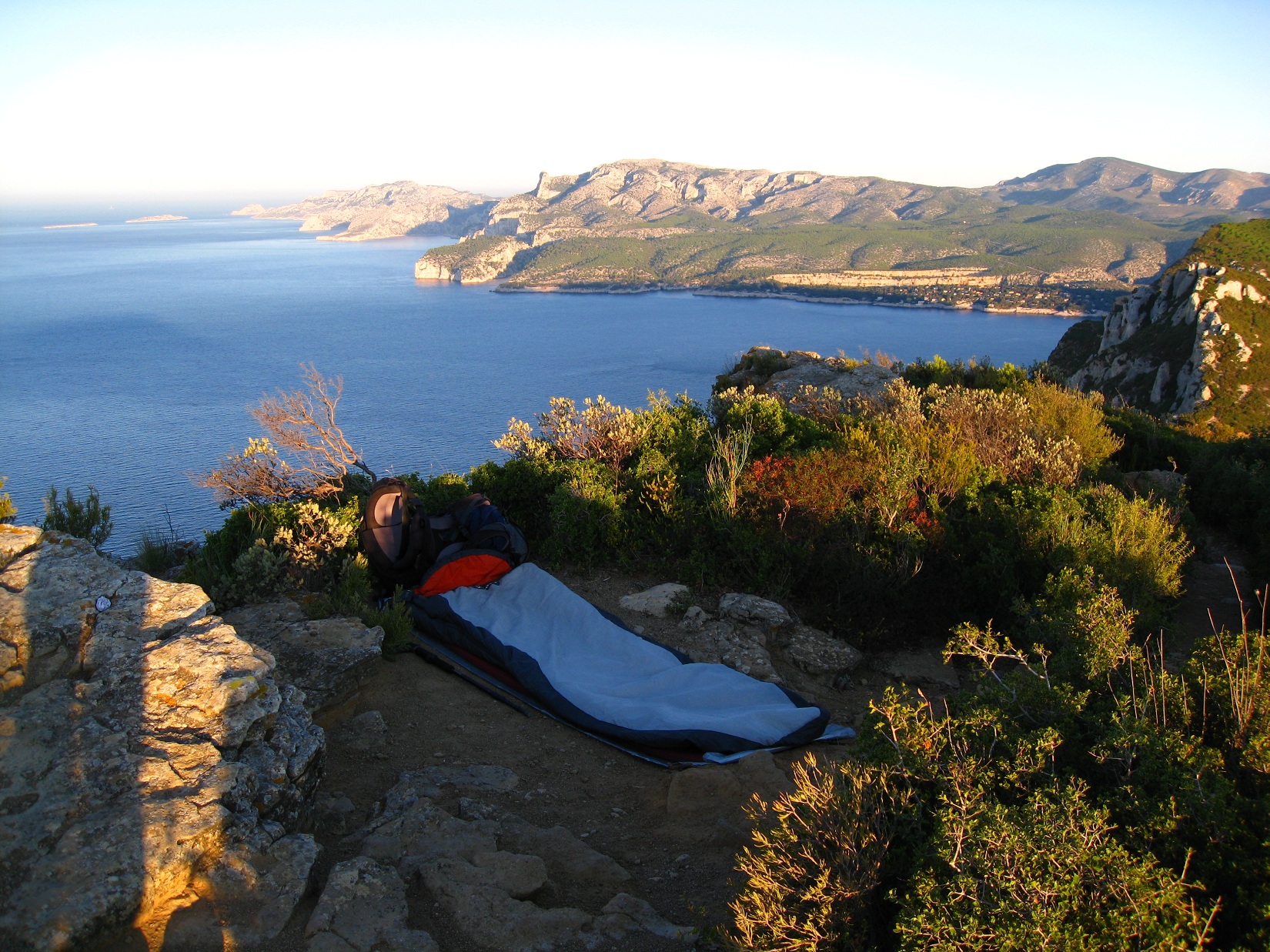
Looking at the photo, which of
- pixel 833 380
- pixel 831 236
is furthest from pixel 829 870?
pixel 831 236

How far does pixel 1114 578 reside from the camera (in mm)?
5812

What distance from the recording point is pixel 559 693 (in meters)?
4.84

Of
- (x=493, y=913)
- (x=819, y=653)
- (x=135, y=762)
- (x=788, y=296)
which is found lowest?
(x=819, y=653)

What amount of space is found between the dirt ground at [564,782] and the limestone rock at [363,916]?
0.19 ft

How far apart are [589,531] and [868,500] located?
2.60 metres

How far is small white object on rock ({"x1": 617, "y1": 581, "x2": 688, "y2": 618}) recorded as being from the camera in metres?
6.35

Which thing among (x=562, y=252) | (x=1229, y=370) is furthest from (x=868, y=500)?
(x=562, y=252)

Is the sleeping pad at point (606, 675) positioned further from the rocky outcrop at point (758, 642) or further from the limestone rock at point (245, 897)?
the limestone rock at point (245, 897)

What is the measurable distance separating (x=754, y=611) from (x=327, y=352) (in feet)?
166

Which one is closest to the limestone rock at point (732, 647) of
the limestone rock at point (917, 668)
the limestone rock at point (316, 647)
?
the limestone rock at point (917, 668)

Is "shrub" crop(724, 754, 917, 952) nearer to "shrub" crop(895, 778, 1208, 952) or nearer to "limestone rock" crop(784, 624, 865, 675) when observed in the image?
"shrub" crop(895, 778, 1208, 952)

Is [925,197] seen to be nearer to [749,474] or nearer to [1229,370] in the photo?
[1229,370]

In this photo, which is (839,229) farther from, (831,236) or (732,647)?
(732,647)

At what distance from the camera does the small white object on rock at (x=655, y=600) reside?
6352 mm
